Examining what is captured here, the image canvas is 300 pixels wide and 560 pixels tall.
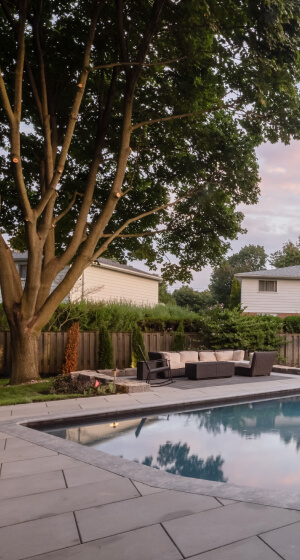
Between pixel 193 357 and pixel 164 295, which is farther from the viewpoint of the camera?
pixel 164 295

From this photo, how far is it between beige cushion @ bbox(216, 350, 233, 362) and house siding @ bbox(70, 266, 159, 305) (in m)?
8.36

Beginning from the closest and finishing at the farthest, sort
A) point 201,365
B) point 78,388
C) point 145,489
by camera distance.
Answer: point 145,489 < point 78,388 < point 201,365

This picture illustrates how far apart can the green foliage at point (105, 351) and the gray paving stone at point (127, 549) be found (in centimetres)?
1144

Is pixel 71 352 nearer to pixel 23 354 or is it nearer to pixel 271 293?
pixel 23 354

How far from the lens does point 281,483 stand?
5547mm

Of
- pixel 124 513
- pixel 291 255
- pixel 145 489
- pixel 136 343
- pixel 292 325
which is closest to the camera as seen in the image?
pixel 124 513

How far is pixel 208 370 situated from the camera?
13672mm

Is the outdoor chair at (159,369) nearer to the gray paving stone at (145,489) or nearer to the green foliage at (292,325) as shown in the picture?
the green foliage at (292,325)

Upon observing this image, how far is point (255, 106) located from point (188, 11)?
3.15 m

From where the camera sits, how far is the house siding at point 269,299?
2864cm

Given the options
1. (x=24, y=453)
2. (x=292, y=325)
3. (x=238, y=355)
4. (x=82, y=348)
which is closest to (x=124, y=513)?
(x=24, y=453)

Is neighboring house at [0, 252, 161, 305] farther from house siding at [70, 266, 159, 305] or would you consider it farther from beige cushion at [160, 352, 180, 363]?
beige cushion at [160, 352, 180, 363]

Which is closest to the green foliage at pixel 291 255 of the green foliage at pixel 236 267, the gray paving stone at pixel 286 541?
the green foliage at pixel 236 267

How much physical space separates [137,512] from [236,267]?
174ft
